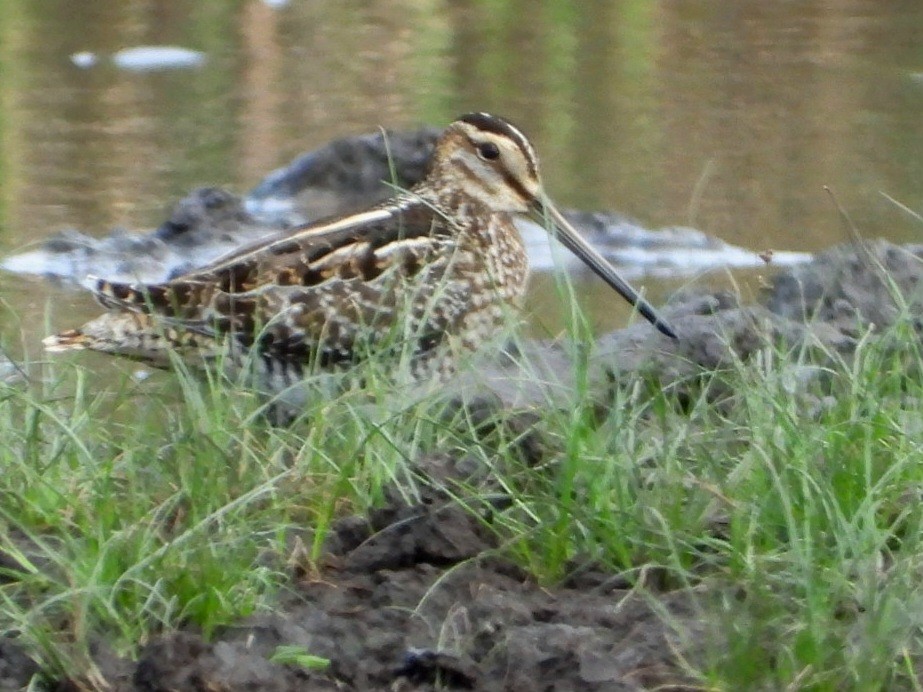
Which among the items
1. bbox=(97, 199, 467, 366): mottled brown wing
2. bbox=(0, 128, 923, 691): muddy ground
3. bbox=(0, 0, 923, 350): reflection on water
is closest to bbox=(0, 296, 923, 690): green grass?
bbox=(0, 128, 923, 691): muddy ground

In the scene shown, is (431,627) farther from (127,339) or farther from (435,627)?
(127,339)

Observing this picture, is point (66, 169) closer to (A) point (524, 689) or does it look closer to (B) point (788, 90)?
(B) point (788, 90)

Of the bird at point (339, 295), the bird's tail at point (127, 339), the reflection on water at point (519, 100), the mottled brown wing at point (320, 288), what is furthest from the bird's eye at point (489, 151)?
the bird's tail at point (127, 339)

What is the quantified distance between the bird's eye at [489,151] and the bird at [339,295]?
0.20 metres

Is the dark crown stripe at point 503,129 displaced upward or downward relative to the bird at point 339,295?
upward

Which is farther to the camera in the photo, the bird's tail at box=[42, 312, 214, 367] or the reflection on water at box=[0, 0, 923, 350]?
the reflection on water at box=[0, 0, 923, 350]

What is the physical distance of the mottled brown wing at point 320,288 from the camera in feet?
17.4

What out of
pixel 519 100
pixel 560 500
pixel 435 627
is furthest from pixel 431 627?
pixel 519 100

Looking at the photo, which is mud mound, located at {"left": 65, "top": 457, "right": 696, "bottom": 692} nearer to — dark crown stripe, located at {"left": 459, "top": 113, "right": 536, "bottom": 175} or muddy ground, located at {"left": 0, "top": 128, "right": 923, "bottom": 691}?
muddy ground, located at {"left": 0, "top": 128, "right": 923, "bottom": 691}

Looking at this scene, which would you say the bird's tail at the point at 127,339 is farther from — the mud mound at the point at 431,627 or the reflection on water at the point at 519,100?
the mud mound at the point at 431,627

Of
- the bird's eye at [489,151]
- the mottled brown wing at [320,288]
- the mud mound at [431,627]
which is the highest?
the mud mound at [431,627]

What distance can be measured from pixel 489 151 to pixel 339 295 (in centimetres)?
93

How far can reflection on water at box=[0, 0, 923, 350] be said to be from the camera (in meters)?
8.34

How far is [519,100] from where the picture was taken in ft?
34.0
